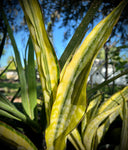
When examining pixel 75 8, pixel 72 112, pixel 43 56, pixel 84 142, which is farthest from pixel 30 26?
pixel 75 8

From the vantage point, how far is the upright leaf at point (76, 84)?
0.67 feet

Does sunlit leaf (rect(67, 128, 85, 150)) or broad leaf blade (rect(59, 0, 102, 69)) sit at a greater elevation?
broad leaf blade (rect(59, 0, 102, 69))

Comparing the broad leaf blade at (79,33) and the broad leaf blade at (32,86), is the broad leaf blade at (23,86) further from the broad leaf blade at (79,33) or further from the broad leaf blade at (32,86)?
the broad leaf blade at (79,33)

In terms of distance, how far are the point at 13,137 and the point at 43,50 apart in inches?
7.4

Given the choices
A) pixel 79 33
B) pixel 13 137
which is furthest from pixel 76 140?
pixel 79 33

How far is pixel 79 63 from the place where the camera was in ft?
0.67

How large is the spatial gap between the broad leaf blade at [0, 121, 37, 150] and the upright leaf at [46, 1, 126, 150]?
5 cm

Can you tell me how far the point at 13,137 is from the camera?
0.73 feet

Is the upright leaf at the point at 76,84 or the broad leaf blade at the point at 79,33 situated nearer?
the upright leaf at the point at 76,84

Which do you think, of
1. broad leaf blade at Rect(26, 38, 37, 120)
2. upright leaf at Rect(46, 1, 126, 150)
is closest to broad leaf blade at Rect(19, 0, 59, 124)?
upright leaf at Rect(46, 1, 126, 150)

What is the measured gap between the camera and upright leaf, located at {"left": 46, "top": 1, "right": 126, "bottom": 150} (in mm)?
203

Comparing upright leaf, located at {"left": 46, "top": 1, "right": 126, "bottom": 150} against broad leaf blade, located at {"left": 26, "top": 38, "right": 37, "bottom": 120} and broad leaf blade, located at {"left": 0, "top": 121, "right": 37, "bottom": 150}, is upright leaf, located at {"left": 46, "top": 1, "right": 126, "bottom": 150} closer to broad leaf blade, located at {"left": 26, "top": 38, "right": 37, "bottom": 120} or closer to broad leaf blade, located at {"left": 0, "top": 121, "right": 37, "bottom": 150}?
broad leaf blade, located at {"left": 0, "top": 121, "right": 37, "bottom": 150}

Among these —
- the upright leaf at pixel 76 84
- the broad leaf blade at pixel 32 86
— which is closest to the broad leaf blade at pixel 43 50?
the upright leaf at pixel 76 84

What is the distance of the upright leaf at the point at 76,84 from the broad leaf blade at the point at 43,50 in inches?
1.4
